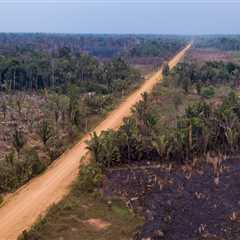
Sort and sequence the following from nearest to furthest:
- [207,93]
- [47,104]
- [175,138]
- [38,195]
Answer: [38,195]
[175,138]
[47,104]
[207,93]

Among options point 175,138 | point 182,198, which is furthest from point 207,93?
point 182,198

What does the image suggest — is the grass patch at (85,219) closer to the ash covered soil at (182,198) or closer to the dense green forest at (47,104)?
the ash covered soil at (182,198)

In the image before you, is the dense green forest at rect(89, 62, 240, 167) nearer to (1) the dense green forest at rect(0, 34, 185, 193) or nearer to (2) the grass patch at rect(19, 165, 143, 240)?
(1) the dense green forest at rect(0, 34, 185, 193)

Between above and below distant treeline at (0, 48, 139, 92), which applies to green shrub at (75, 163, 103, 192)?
below

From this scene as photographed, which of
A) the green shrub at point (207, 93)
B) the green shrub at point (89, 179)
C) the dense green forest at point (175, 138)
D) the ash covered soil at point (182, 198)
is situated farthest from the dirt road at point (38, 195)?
the green shrub at point (207, 93)

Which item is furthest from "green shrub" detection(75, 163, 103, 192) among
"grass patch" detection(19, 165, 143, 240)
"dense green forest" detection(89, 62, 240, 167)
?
"dense green forest" detection(89, 62, 240, 167)

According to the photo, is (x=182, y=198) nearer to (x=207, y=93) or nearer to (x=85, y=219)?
(x=85, y=219)

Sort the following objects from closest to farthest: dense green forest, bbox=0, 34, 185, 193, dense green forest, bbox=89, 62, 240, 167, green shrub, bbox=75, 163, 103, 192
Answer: green shrub, bbox=75, 163, 103, 192 → dense green forest, bbox=0, 34, 185, 193 → dense green forest, bbox=89, 62, 240, 167

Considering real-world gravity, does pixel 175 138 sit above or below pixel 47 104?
above

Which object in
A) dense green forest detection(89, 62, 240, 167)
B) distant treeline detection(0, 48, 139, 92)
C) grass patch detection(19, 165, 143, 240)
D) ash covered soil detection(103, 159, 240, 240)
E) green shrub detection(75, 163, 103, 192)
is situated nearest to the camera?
grass patch detection(19, 165, 143, 240)
